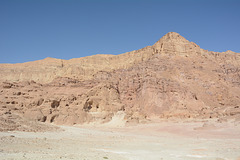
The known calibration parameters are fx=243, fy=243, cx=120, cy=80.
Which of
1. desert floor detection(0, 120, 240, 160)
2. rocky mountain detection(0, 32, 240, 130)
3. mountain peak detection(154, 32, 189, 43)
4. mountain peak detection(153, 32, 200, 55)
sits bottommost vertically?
desert floor detection(0, 120, 240, 160)

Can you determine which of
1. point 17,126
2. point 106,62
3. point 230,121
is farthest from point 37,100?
point 106,62

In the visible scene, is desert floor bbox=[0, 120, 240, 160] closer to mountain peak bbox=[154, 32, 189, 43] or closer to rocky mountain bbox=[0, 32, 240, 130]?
rocky mountain bbox=[0, 32, 240, 130]

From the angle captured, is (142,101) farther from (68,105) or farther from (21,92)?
(21,92)

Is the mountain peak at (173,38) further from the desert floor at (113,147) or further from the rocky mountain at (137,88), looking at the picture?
the desert floor at (113,147)

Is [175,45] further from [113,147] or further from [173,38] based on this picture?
[113,147]

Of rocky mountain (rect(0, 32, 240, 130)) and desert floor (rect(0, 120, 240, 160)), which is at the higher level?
rocky mountain (rect(0, 32, 240, 130))

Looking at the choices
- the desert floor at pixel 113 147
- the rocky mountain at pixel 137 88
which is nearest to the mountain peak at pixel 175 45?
the rocky mountain at pixel 137 88

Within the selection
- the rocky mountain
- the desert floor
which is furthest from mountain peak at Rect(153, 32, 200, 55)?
the desert floor

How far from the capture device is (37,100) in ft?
137

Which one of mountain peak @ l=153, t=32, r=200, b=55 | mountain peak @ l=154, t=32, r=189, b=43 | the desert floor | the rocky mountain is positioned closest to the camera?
the desert floor

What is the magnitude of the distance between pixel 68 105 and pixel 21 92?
8769 millimetres

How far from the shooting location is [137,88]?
54531 millimetres

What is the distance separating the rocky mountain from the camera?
4175 centimetres

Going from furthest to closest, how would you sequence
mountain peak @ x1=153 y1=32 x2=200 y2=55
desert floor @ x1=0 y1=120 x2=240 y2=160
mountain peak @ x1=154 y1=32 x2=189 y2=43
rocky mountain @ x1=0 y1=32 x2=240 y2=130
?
1. mountain peak @ x1=154 y1=32 x2=189 y2=43
2. mountain peak @ x1=153 y1=32 x2=200 y2=55
3. rocky mountain @ x1=0 y1=32 x2=240 y2=130
4. desert floor @ x1=0 y1=120 x2=240 y2=160
